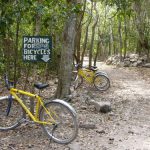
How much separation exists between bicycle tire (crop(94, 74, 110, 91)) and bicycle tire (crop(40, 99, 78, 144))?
6.37 metres

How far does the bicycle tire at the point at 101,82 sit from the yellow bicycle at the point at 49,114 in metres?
6.24

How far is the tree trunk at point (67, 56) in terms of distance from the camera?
9.03 m

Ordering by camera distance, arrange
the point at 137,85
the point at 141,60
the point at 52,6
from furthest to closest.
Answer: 1. the point at 141,60
2. the point at 137,85
3. the point at 52,6

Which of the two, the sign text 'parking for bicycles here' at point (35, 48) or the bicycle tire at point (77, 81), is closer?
the sign text 'parking for bicycles here' at point (35, 48)

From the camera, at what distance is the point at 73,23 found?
9.06 meters

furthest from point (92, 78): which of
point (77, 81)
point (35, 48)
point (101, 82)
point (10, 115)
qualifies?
point (10, 115)

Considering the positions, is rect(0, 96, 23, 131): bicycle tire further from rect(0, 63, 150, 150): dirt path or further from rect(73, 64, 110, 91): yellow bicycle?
rect(73, 64, 110, 91): yellow bicycle

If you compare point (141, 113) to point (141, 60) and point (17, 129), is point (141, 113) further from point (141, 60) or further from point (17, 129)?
point (141, 60)

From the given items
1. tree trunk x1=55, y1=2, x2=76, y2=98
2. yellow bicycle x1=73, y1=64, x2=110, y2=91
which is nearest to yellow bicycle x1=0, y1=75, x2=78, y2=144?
tree trunk x1=55, y1=2, x2=76, y2=98

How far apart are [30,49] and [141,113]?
3692mm

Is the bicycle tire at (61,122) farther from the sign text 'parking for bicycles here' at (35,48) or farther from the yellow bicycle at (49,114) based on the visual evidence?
the sign text 'parking for bicycles here' at (35,48)

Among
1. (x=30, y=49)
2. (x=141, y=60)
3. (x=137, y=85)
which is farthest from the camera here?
(x=141, y=60)

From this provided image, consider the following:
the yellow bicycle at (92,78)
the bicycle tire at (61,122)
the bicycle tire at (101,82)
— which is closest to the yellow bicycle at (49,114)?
the bicycle tire at (61,122)

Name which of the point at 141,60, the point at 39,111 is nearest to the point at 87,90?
the point at 39,111
